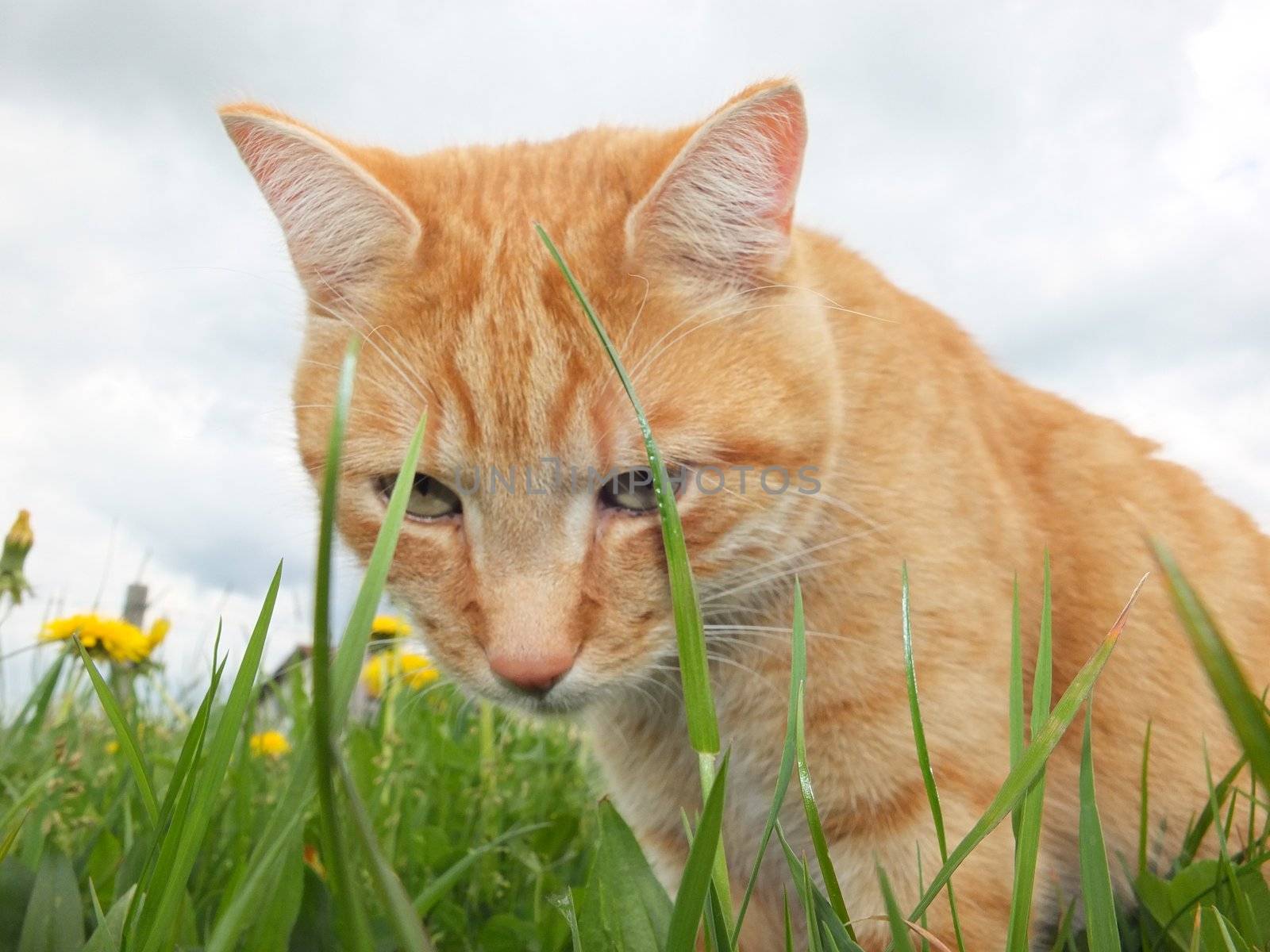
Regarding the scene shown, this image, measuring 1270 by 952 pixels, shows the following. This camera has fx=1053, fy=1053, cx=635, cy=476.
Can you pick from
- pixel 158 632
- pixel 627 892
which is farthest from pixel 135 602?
pixel 627 892

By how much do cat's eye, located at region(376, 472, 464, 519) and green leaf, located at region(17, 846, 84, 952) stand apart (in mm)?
735

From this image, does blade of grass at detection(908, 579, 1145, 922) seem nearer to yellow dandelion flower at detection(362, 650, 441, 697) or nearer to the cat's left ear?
the cat's left ear

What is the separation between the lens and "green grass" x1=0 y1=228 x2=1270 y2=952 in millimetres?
794

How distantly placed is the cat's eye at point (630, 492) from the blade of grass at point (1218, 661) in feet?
3.29

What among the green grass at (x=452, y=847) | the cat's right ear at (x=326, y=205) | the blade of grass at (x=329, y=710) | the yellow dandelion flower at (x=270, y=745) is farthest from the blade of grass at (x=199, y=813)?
the yellow dandelion flower at (x=270, y=745)

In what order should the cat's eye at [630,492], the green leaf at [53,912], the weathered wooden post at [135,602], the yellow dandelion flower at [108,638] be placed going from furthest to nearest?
the weathered wooden post at [135,602] → the yellow dandelion flower at [108,638] → the cat's eye at [630,492] → the green leaf at [53,912]

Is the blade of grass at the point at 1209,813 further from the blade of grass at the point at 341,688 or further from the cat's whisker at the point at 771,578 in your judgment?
the blade of grass at the point at 341,688

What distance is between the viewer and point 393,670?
3.41 m

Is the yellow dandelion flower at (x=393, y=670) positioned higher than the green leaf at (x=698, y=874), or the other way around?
the green leaf at (x=698, y=874)

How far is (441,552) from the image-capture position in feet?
5.94

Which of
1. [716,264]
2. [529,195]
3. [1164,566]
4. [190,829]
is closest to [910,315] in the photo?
[716,264]

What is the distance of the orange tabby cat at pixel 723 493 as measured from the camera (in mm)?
1687

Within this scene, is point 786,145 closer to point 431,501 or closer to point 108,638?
point 431,501

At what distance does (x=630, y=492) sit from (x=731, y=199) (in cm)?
54
